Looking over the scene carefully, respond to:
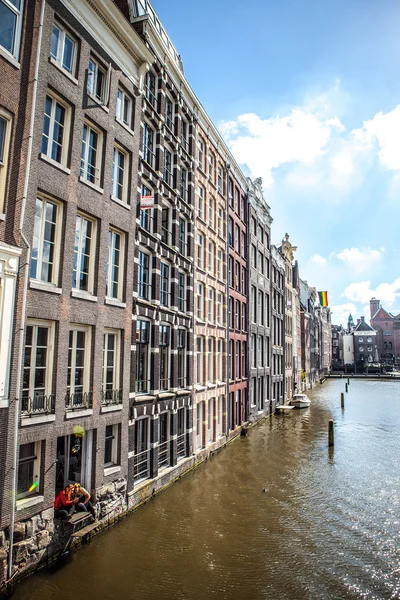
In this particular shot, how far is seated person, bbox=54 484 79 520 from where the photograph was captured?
41.6ft

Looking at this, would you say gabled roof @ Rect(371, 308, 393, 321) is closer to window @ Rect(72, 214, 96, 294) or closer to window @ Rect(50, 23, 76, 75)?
window @ Rect(72, 214, 96, 294)

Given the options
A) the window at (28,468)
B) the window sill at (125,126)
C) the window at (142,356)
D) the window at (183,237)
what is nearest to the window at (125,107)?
the window sill at (125,126)

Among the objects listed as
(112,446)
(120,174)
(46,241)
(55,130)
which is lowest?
(112,446)

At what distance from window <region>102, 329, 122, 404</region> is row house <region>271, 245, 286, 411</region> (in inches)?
1228

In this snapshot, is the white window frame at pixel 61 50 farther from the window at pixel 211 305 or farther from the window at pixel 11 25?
the window at pixel 211 305

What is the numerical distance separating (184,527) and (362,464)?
14677 millimetres

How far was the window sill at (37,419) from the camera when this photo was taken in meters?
11.8

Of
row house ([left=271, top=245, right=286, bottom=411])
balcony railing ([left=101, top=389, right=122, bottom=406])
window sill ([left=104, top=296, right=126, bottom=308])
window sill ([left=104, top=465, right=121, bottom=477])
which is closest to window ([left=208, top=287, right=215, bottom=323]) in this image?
window sill ([left=104, top=296, right=126, bottom=308])

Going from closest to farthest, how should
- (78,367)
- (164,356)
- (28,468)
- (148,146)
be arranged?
(28,468), (78,367), (148,146), (164,356)

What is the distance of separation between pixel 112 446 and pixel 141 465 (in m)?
2.69

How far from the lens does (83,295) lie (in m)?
14.6

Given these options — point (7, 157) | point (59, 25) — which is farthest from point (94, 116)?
point (7, 157)

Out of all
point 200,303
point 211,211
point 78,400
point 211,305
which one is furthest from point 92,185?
point 211,211

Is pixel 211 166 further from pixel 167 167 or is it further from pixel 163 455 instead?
pixel 163 455
